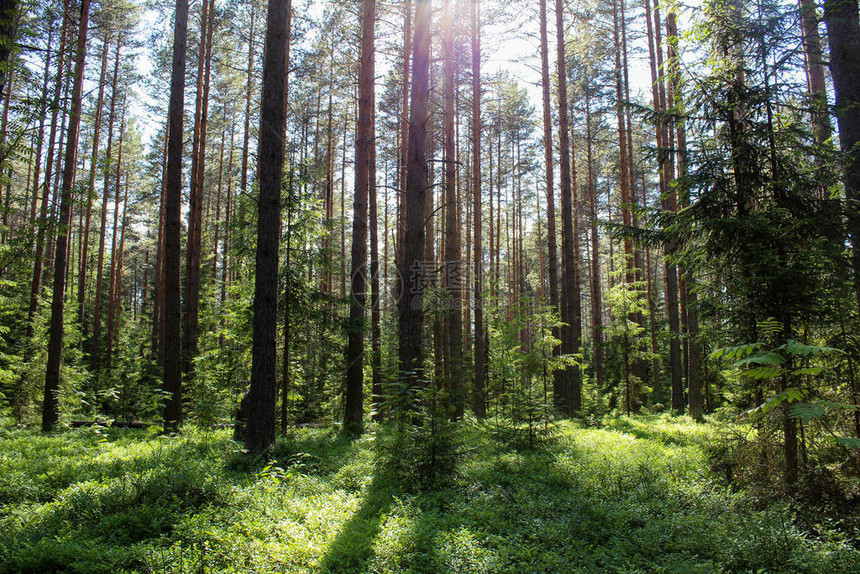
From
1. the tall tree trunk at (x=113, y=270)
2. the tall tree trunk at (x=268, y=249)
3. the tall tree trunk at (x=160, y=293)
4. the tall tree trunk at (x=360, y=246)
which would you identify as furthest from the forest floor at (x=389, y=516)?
the tall tree trunk at (x=113, y=270)

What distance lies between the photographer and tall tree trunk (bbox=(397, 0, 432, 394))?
762cm

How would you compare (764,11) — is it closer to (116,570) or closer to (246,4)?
(116,570)

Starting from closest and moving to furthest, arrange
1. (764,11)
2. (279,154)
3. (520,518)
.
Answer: (520,518) → (764,11) → (279,154)

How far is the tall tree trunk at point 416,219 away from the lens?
7.62 m

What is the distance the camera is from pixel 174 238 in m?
9.77

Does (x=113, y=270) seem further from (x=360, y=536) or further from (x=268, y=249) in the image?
(x=360, y=536)

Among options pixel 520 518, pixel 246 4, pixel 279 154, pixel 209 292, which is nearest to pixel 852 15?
pixel 520 518

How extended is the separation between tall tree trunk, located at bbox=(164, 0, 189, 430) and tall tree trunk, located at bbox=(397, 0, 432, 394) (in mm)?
5684

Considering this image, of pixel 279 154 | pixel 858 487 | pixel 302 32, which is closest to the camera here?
pixel 858 487

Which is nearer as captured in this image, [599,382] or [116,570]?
[116,570]

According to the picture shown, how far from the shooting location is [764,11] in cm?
568

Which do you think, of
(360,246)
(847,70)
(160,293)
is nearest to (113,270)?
(160,293)

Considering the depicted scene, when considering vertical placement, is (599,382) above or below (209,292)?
below

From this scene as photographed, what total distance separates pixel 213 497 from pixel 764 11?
374 inches
